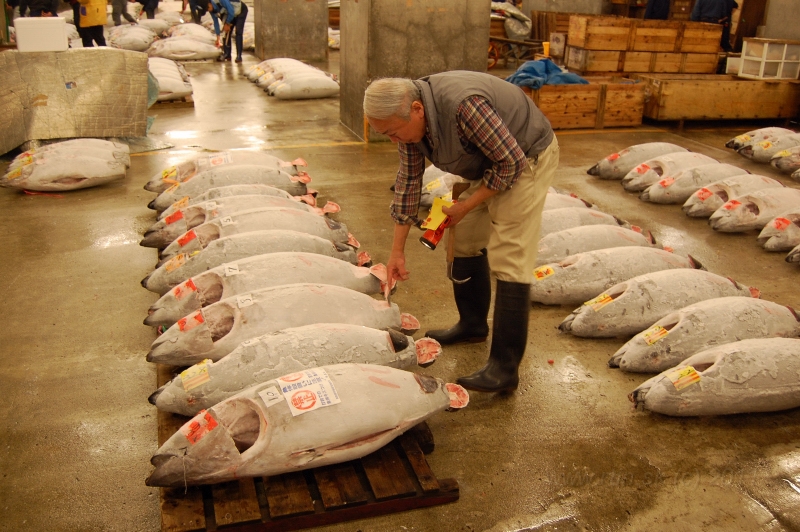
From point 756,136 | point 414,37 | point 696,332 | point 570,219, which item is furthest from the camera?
point 414,37

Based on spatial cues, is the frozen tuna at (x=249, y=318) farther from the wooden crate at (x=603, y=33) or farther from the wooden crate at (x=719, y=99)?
the wooden crate at (x=603, y=33)

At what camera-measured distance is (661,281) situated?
13.3ft

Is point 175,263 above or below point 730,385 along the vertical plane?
above

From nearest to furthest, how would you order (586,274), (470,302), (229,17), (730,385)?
(730,385), (470,302), (586,274), (229,17)

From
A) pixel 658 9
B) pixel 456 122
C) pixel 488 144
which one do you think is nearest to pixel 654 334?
pixel 488 144

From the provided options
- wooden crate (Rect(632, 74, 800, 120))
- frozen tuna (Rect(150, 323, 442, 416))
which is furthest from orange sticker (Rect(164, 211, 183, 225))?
wooden crate (Rect(632, 74, 800, 120))

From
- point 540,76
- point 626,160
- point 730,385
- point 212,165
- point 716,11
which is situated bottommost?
point 730,385

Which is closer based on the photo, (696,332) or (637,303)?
(696,332)

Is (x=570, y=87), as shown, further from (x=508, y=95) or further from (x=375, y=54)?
(x=508, y=95)

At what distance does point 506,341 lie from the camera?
11.0 feet

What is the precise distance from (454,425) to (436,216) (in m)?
0.98

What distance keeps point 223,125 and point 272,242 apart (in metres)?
5.52

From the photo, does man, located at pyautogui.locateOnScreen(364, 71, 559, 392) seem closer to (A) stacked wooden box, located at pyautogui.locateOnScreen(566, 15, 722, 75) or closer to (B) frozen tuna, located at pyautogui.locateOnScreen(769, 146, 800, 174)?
(B) frozen tuna, located at pyautogui.locateOnScreen(769, 146, 800, 174)

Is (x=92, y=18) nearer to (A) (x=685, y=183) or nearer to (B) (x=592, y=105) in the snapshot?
(B) (x=592, y=105)
